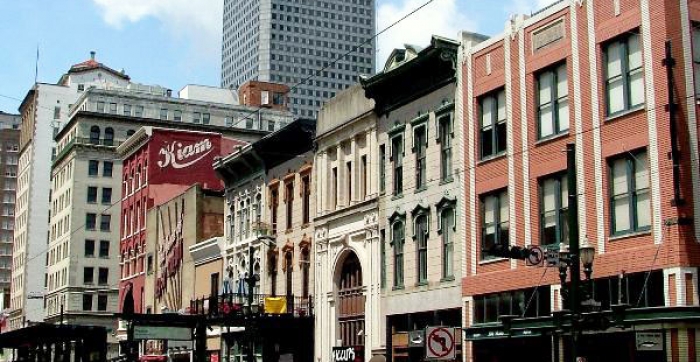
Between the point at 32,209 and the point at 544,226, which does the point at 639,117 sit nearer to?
the point at 544,226

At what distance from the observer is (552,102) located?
3284 centimetres

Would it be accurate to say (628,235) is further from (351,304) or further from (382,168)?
(351,304)

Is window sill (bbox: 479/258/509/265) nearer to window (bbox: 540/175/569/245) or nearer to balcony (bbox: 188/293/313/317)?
window (bbox: 540/175/569/245)

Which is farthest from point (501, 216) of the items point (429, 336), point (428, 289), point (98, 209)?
point (98, 209)

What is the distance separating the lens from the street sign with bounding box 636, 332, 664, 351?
27.4m

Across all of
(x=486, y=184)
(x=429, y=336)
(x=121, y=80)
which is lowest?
(x=429, y=336)

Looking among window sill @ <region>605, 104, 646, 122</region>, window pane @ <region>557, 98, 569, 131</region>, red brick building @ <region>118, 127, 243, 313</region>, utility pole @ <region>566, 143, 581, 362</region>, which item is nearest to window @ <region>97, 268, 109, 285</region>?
red brick building @ <region>118, 127, 243, 313</region>

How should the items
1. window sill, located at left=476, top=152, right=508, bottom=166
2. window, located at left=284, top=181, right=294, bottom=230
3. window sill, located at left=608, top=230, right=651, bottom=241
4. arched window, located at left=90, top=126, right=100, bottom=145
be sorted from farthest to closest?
arched window, located at left=90, top=126, right=100, bottom=145, window, located at left=284, top=181, right=294, bottom=230, window sill, located at left=476, top=152, right=508, bottom=166, window sill, located at left=608, top=230, right=651, bottom=241

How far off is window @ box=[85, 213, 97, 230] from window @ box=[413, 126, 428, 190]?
7832cm

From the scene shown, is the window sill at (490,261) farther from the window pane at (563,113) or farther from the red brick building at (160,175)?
the red brick building at (160,175)

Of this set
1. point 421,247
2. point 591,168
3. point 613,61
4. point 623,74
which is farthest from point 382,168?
point 623,74

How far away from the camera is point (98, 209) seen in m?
113

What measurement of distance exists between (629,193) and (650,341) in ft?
13.5

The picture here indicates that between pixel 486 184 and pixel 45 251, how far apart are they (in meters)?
113
